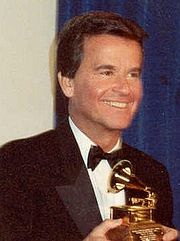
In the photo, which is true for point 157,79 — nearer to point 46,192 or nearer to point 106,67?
point 106,67

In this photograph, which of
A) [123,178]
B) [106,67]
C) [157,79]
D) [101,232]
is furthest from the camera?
[157,79]

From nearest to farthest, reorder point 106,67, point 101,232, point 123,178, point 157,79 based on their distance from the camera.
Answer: point 101,232 → point 123,178 → point 106,67 → point 157,79

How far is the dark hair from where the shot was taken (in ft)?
4.98

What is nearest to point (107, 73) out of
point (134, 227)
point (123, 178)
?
point (123, 178)

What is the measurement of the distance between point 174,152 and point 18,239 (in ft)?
2.73

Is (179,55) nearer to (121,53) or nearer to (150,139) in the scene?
(150,139)

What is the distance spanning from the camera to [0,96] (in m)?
2.00

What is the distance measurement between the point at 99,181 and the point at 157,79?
615 millimetres

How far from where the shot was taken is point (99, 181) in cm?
158

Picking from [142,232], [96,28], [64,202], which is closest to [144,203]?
[142,232]

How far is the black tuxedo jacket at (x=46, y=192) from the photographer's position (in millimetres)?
1428

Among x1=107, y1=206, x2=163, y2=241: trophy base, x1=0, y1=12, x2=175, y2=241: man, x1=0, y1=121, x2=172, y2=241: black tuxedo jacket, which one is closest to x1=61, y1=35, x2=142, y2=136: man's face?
x1=0, y1=12, x2=175, y2=241: man

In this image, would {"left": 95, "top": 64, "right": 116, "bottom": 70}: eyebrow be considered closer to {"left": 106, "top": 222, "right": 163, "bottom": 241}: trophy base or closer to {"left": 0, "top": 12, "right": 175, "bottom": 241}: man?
{"left": 0, "top": 12, "right": 175, "bottom": 241}: man

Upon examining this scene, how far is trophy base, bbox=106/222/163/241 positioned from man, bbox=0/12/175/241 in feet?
0.33
